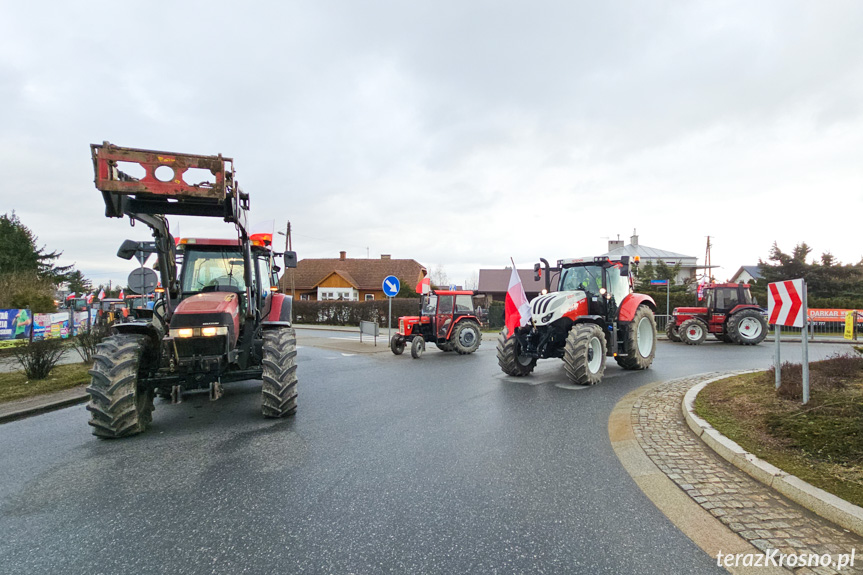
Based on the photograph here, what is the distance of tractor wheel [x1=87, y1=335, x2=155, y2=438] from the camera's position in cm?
502

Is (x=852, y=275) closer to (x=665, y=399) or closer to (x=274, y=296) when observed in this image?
(x=665, y=399)

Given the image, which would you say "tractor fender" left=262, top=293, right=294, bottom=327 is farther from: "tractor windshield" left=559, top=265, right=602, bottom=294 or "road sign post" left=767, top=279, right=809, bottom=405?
"road sign post" left=767, top=279, right=809, bottom=405

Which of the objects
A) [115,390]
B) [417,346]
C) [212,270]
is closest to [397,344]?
[417,346]

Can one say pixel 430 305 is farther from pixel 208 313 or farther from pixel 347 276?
pixel 347 276

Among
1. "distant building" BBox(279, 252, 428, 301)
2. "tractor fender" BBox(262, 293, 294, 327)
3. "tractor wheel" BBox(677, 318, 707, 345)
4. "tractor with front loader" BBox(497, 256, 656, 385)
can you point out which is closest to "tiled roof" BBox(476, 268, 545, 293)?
"distant building" BBox(279, 252, 428, 301)

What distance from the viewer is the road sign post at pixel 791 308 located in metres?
4.95

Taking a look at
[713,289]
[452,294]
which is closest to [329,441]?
[452,294]

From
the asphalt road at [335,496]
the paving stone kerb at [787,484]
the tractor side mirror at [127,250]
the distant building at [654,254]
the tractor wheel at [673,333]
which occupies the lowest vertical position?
the tractor wheel at [673,333]

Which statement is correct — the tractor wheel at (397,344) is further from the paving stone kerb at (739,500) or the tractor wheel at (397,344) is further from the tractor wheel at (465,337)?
the paving stone kerb at (739,500)

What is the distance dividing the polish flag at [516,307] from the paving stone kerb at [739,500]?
3691 millimetres

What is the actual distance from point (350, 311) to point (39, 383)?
25.8 metres

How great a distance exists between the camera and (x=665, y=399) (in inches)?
266

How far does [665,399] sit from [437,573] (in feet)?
18.2

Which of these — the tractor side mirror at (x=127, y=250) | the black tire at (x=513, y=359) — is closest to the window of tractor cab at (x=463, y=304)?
the black tire at (x=513, y=359)
